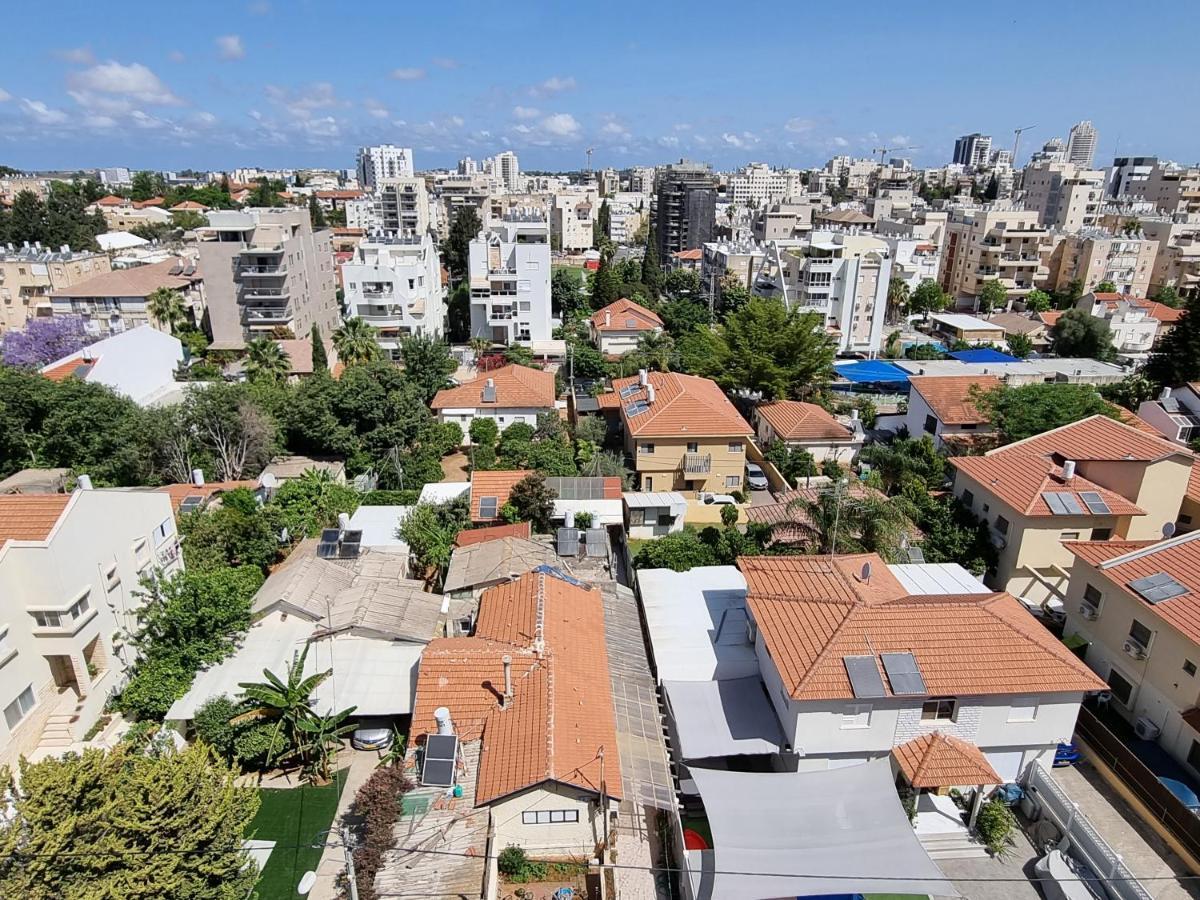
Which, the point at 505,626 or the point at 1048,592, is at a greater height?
the point at 505,626

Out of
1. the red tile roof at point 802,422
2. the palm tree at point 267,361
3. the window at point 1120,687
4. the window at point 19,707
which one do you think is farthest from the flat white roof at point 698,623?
the palm tree at point 267,361

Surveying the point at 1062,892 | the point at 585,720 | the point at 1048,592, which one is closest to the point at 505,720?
the point at 585,720

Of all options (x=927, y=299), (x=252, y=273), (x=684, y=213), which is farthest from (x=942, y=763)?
(x=684, y=213)

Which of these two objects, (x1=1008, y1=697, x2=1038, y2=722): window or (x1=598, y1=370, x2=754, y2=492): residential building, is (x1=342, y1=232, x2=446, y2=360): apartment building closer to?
(x1=598, y1=370, x2=754, y2=492): residential building

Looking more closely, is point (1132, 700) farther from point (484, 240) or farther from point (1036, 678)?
point (484, 240)

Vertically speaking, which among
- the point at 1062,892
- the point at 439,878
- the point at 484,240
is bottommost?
the point at 1062,892

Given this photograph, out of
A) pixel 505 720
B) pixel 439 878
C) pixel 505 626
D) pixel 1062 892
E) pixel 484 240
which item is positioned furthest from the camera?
pixel 484 240

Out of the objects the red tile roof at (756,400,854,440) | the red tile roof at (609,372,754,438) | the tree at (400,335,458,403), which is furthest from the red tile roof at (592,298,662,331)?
the red tile roof at (609,372,754,438)
